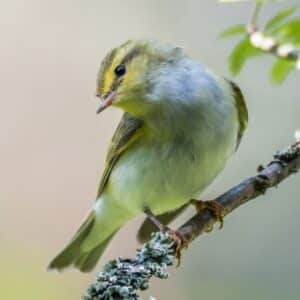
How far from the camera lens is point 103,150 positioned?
2709 mm

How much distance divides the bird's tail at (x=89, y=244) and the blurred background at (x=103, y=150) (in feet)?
1.25

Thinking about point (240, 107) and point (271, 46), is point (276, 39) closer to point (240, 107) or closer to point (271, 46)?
point (271, 46)

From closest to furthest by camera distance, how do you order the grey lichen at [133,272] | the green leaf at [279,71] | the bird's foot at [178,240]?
1. the green leaf at [279,71]
2. the grey lichen at [133,272]
3. the bird's foot at [178,240]

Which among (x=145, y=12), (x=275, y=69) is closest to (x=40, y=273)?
(x=145, y=12)

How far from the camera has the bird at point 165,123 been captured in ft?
5.09

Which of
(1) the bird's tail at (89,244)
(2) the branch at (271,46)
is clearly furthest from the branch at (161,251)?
(1) the bird's tail at (89,244)

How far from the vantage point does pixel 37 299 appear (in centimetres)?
205

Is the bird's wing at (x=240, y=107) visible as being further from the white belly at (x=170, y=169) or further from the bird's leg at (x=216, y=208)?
the bird's leg at (x=216, y=208)

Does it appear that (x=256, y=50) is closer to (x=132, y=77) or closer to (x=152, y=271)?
(x=152, y=271)

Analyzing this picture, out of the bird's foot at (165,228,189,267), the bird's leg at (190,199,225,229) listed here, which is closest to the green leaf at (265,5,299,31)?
the bird's foot at (165,228,189,267)

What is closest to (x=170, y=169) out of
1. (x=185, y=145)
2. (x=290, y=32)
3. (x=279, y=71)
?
(x=185, y=145)

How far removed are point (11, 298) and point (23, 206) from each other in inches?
34.4

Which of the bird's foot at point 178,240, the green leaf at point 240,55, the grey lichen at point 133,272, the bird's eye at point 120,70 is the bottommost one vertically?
the grey lichen at point 133,272

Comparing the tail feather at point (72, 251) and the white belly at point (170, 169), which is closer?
the white belly at point (170, 169)
